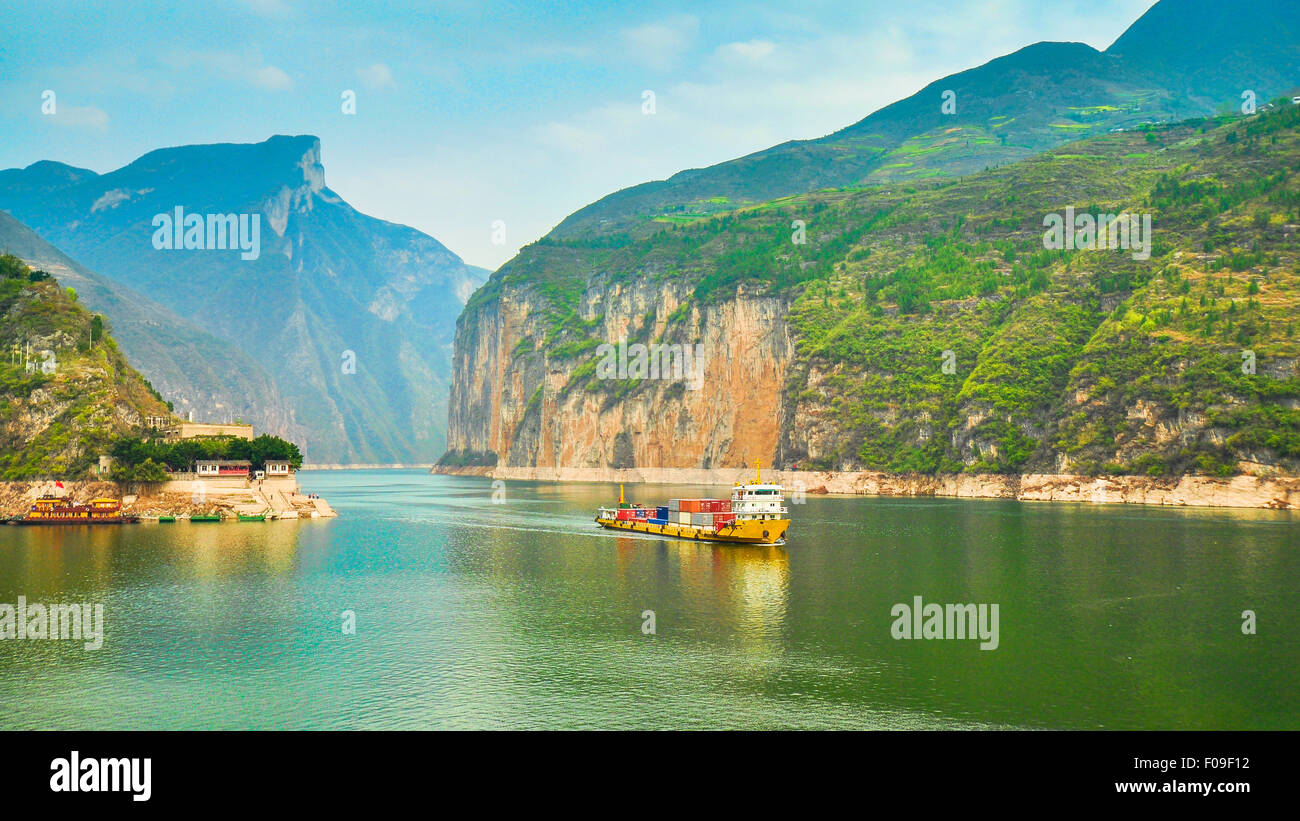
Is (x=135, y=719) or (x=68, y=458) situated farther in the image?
(x=68, y=458)

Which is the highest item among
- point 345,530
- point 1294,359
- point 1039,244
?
point 1039,244

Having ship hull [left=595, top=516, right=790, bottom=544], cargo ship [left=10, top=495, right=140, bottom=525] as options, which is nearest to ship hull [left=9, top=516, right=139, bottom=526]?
cargo ship [left=10, top=495, right=140, bottom=525]

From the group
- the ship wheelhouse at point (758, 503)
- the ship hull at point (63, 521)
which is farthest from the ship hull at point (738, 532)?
the ship hull at point (63, 521)

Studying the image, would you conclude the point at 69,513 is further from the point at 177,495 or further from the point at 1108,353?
the point at 1108,353

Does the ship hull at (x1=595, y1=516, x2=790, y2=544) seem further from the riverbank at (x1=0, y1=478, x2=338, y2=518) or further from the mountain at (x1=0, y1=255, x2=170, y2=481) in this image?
the mountain at (x1=0, y1=255, x2=170, y2=481)

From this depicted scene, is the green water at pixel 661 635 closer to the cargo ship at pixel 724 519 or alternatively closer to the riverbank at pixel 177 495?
the cargo ship at pixel 724 519
